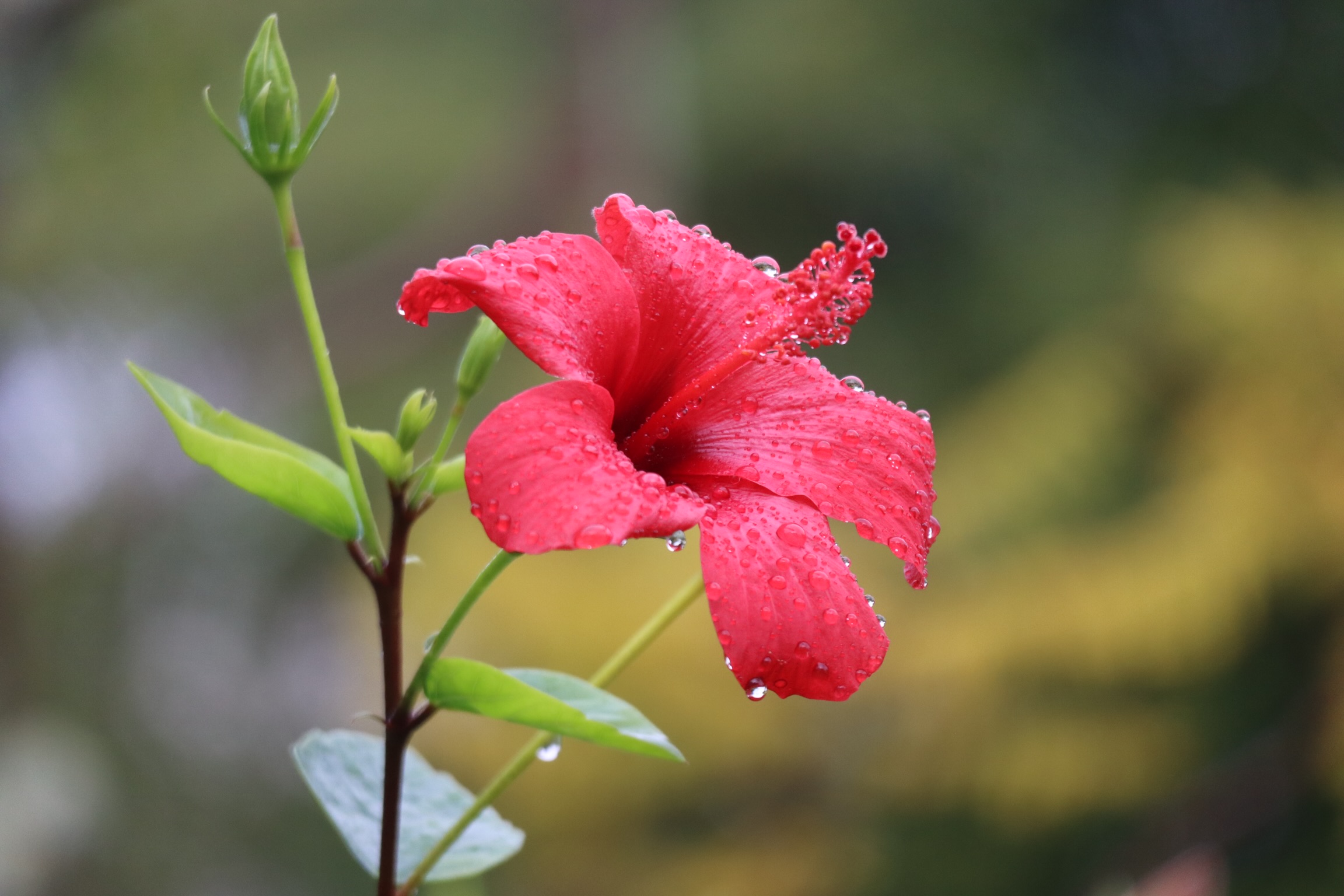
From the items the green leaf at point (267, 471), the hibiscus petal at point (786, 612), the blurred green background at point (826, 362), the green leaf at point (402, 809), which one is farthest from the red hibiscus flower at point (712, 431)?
the blurred green background at point (826, 362)

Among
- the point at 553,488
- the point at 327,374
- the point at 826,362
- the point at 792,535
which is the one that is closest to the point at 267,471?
the point at 327,374

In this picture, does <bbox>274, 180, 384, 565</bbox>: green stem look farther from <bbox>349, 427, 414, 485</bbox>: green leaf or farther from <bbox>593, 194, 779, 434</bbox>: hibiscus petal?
<bbox>593, 194, 779, 434</bbox>: hibiscus petal

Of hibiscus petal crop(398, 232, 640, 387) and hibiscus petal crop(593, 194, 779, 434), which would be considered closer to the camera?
hibiscus petal crop(398, 232, 640, 387)

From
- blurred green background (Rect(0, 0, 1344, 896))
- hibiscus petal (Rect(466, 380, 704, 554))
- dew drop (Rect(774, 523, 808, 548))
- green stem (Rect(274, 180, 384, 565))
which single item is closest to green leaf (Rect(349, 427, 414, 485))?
green stem (Rect(274, 180, 384, 565))

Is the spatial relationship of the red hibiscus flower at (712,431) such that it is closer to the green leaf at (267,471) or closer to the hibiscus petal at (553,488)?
the hibiscus petal at (553,488)

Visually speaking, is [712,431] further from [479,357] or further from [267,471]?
[267,471]

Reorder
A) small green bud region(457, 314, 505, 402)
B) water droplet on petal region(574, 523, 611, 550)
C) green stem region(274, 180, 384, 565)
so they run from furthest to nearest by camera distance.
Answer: small green bud region(457, 314, 505, 402) → green stem region(274, 180, 384, 565) → water droplet on petal region(574, 523, 611, 550)

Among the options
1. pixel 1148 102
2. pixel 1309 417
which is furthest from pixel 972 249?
pixel 1309 417
